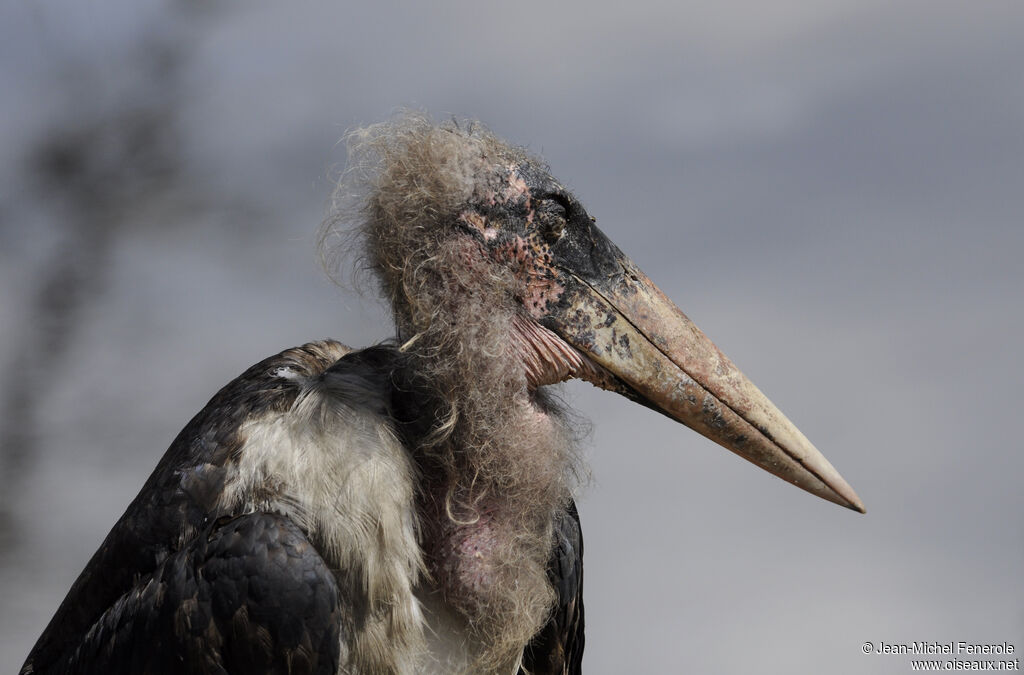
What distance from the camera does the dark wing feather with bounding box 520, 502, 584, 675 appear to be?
139 inches

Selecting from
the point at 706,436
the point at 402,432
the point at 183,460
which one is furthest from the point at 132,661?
the point at 706,436

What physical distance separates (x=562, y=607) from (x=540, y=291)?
1.06m

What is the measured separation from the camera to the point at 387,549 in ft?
9.25

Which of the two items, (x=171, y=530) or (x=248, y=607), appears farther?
(x=171, y=530)

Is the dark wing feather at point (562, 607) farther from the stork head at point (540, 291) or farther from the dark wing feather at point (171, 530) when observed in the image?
the dark wing feather at point (171, 530)

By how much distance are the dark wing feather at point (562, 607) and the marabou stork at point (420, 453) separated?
26 cm

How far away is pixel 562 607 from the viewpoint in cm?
358

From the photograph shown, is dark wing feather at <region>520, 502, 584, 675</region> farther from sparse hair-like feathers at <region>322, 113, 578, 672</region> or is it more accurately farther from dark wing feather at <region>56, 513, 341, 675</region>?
dark wing feather at <region>56, 513, 341, 675</region>

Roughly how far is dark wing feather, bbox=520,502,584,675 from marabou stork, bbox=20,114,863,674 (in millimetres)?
260

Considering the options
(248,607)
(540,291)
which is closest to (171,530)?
(248,607)

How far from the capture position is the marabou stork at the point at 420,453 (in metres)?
2.68

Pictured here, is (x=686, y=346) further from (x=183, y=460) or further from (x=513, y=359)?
(x=183, y=460)

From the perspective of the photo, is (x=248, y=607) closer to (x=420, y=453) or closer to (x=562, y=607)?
(x=420, y=453)

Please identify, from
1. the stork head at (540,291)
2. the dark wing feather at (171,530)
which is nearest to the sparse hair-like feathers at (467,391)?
the stork head at (540,291)
